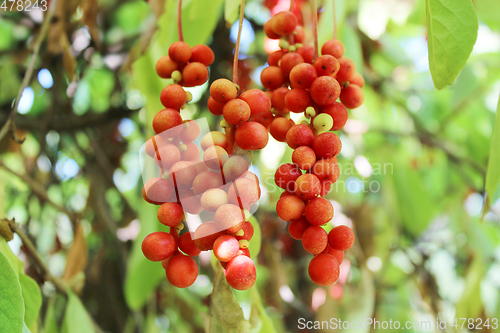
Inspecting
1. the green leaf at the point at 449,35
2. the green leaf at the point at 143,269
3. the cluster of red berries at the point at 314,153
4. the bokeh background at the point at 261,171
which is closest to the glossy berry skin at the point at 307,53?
the cluster of red berries at the point at 314,153

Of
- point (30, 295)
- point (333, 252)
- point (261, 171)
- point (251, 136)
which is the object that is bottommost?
point (261, 171)

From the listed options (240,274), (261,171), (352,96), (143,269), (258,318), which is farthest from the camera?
(261,171)

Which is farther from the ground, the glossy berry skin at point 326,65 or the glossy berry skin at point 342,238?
the glossy berry skin at point 326,65

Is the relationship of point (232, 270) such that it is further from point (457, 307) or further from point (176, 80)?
point (457, 307)

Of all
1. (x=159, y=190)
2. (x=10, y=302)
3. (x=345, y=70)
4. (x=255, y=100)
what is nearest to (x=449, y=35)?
(x=345, y=70)

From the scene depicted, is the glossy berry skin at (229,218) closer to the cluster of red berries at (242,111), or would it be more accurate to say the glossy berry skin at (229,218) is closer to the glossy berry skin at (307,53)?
the cluster of red berries at (242,111)

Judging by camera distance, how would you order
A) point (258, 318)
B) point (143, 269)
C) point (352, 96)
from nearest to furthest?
point (352, 96), point (258, 318), point (143, 269)

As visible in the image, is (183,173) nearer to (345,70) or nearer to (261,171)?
(345,70)
